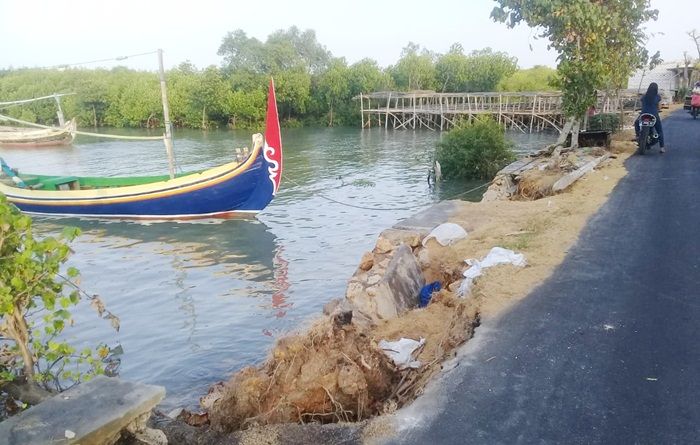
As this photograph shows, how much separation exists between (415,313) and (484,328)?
1134 millimetres

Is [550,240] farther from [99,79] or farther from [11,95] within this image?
[11,95]

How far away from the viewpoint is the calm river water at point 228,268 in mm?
8141

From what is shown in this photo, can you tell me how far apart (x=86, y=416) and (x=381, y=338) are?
2936 mm

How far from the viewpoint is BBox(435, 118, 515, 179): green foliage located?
21.7 metres

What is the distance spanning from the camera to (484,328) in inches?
189

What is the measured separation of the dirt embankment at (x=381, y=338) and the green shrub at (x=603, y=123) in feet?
46.2

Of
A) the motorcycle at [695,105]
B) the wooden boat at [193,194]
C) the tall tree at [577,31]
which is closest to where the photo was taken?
the tall tree at [577,31]

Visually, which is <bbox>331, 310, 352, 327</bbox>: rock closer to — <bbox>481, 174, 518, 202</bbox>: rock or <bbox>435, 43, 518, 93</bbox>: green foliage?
<bbox>481, 174, 518, 202</bbox>: rock

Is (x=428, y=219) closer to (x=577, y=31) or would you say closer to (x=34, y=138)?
(x=577, y=31)

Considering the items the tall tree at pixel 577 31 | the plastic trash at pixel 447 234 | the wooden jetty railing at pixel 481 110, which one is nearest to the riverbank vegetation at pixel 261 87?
the wooden jetty railing at pixel 481 110

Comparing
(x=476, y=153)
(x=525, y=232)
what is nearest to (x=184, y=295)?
(x=525, y=232)

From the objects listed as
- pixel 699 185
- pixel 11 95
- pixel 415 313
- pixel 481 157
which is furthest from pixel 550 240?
pixel 11 95

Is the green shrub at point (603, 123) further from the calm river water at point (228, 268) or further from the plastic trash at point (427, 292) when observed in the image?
the plastic trash at point (427, 292)

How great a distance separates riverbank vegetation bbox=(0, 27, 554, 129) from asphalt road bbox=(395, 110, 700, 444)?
5156 cm
